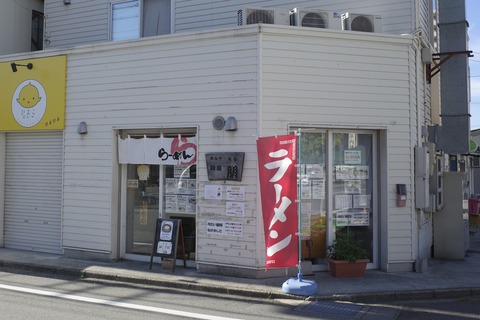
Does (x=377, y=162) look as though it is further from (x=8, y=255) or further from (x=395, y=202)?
(x=8, y=255)

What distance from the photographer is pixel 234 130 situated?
331 inches

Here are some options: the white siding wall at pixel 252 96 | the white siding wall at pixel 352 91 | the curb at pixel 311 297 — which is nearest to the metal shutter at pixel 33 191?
the white siding wall at pixel 252 96

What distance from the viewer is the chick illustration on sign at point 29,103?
1059cm

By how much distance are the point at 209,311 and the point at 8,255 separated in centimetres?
602

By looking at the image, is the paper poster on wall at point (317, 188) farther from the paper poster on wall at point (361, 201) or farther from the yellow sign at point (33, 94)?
the yellow sign at point (33, 94)

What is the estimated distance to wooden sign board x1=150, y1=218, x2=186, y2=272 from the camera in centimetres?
878

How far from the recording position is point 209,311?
6477mm

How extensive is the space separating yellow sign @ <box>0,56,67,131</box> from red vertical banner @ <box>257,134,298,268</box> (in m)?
5.61

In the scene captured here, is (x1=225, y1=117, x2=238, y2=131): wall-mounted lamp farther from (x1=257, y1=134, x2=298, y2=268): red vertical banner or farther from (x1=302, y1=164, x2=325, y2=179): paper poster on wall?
(x1=302, y1=164, x2=325, y2=179): paper poster on wall

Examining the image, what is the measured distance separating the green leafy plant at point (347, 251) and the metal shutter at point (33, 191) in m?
6.35

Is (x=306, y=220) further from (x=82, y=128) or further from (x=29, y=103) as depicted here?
(x=29, y=103)

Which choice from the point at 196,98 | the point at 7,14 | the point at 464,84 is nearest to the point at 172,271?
the point at 196,98

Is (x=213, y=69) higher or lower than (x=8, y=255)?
higher

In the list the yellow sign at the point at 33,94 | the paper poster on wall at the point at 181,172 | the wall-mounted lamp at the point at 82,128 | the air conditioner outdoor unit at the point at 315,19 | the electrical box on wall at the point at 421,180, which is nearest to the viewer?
the electrical box on wall at the point at 421,180
